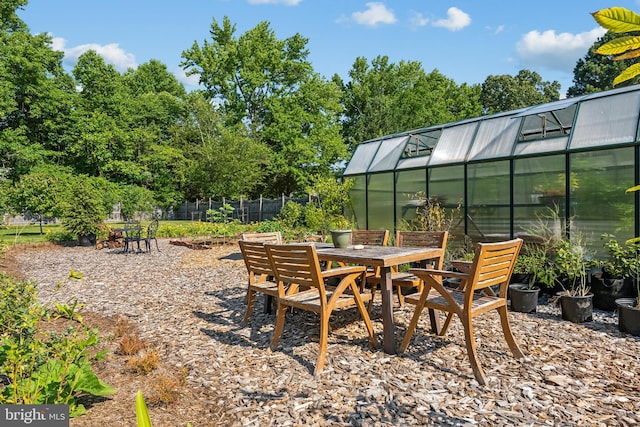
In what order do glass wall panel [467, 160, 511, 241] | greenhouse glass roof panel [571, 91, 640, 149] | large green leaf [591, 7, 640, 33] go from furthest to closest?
glass wall panel [467, 160, 511, 241] < greenhouse glass roof panel [571, 91, 640, 149] < large green leaf [591, 7, 640, 33]

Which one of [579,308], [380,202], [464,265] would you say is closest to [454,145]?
[380,202]

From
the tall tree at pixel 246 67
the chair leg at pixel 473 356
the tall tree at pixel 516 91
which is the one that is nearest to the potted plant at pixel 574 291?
the chair leg at pixel 473 356

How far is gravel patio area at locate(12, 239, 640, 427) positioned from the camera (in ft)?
9.45

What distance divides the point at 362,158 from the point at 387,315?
25.8 ft

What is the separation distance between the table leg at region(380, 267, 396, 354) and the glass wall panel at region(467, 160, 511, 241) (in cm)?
463

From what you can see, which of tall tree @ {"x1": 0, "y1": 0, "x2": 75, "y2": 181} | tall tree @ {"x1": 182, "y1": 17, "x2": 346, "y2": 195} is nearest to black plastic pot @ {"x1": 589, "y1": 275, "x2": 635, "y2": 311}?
tall tree @ {"x1": 182, "y1": 17, "x2": 346, "y2": 195}

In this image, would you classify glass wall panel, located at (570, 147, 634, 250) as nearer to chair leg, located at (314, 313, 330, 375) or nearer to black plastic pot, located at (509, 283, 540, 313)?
black plastic pot, located at (509, 283, 540, 313)

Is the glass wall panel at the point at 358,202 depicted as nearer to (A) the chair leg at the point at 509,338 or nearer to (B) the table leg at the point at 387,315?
(B) the table leg at the point at 387,315

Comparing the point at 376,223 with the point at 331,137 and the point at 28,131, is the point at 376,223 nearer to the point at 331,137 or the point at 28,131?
the point at 331,137

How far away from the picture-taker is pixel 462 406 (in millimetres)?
2959

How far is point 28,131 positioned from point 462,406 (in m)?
27.9

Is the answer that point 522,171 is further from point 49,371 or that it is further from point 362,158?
point 49,371

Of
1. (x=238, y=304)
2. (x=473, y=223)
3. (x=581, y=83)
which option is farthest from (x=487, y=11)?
(x=581, y=83)

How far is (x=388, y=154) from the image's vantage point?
10.7 meters
